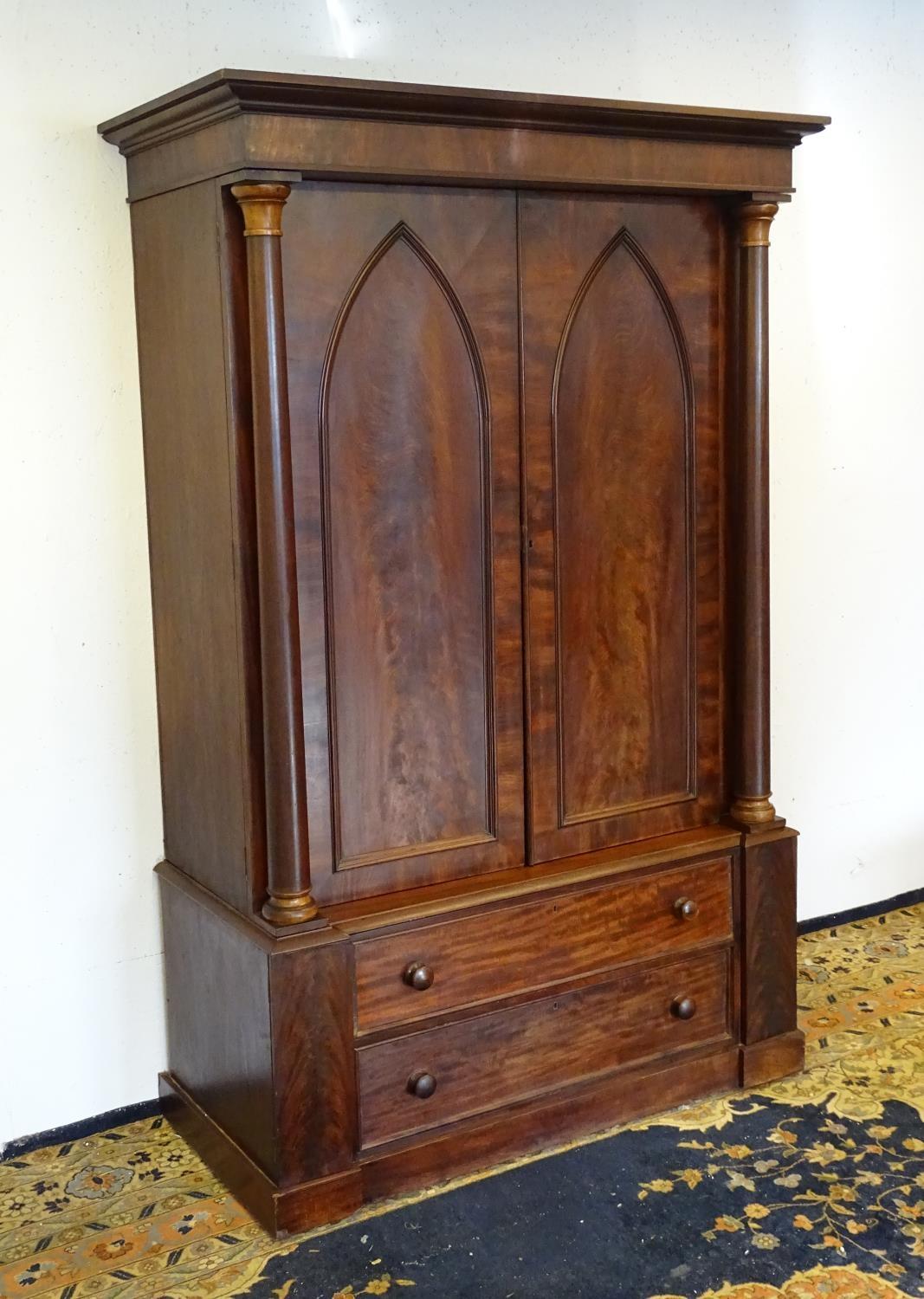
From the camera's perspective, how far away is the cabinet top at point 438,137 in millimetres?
2275

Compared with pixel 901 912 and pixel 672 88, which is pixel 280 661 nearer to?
pixel 672 88

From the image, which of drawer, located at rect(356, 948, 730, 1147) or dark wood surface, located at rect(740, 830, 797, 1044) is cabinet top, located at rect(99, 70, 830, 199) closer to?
dark wood surface, located at rect(740, 830, 797, 1044)

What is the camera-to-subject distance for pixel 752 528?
290 centimetres

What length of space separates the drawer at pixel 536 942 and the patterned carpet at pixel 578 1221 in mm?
354

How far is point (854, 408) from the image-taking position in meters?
3.76

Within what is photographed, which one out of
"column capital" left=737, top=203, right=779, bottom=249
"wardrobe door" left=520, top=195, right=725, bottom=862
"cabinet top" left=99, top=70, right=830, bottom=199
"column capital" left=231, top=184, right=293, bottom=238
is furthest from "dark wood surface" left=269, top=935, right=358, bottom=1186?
"column capital" left=737, top=203, right=779, bottom=249

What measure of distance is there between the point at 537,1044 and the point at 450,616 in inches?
34.4

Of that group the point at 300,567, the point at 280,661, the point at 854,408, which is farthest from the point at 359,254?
the point at 854,408

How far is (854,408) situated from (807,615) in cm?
57

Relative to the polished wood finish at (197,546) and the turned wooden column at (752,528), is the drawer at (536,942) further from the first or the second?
the polished wood finish at (197,546)

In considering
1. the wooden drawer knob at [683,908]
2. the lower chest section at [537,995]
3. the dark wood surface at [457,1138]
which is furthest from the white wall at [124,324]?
the wooden drawer knob at [683,908]

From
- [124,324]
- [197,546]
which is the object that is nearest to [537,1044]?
[197,546]

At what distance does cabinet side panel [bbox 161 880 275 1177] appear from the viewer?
2.51m

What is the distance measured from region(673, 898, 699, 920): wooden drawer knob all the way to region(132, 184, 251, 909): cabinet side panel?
912 mm
